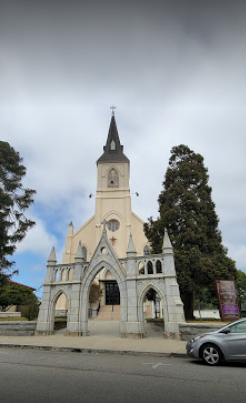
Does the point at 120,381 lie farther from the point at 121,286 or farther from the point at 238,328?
the point at 121,286

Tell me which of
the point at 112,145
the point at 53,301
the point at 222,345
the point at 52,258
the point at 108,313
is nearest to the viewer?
the point at 222,345

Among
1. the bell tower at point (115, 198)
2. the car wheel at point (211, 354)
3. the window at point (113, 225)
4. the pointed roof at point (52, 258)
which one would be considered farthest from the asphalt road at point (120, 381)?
the window at point (113, 225)

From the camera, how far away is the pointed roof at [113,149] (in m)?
40.2

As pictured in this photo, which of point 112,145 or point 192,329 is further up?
point 112,145

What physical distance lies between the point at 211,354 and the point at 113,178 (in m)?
33.3

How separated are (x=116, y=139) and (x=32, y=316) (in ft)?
113

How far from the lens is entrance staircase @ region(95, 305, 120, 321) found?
24377 mm

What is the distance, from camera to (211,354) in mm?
6438

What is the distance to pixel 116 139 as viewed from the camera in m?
45.2

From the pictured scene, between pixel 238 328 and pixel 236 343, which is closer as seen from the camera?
pixel 236 343

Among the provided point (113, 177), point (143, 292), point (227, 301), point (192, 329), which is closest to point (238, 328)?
point (192, 329)

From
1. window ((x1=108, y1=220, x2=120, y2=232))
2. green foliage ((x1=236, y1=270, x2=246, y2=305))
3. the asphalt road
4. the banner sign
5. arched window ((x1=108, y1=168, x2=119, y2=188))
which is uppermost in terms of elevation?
arched window ((x1=108, y1=168, x2=119, y2=188))

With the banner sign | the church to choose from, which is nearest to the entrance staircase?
the church

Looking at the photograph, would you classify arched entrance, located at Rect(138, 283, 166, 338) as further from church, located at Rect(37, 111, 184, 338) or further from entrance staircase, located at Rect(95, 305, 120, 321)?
entrance staircase, located at Rect(95, 305, 120, 321)
